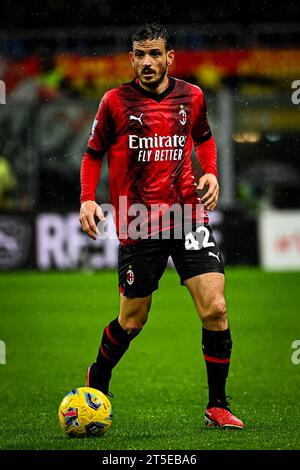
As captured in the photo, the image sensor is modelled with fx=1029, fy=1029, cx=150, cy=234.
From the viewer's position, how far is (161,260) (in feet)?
18.5

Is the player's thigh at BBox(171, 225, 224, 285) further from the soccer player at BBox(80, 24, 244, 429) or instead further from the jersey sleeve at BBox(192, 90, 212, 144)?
the jersey sleeve at BBox(192, 90, 212, 144)

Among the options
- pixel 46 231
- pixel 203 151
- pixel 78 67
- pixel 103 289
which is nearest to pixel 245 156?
pixel 78 67

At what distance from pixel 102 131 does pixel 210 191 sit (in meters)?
0.68

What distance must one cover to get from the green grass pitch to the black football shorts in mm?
782

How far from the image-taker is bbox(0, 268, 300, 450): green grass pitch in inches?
209

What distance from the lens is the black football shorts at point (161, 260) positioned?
554cm

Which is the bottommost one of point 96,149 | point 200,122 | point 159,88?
point 96,149

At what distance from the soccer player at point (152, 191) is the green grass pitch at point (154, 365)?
428 mm

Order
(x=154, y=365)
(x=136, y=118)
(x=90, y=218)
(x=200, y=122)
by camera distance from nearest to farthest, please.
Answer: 1. (x=90, y=218)
2. (x=136, y=118)
3. (x=200, y=122)
4. (x=154, y=365)

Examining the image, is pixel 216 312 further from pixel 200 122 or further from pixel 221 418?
pixel 200 122

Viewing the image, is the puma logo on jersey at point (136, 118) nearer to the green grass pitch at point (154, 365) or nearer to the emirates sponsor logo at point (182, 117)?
the emirates sponsor logo at point (182, 117)

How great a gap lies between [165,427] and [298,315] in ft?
19.0

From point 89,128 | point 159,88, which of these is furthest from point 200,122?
point 89,128

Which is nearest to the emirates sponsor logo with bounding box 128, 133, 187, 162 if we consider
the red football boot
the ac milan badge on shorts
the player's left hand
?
the player's left hand
